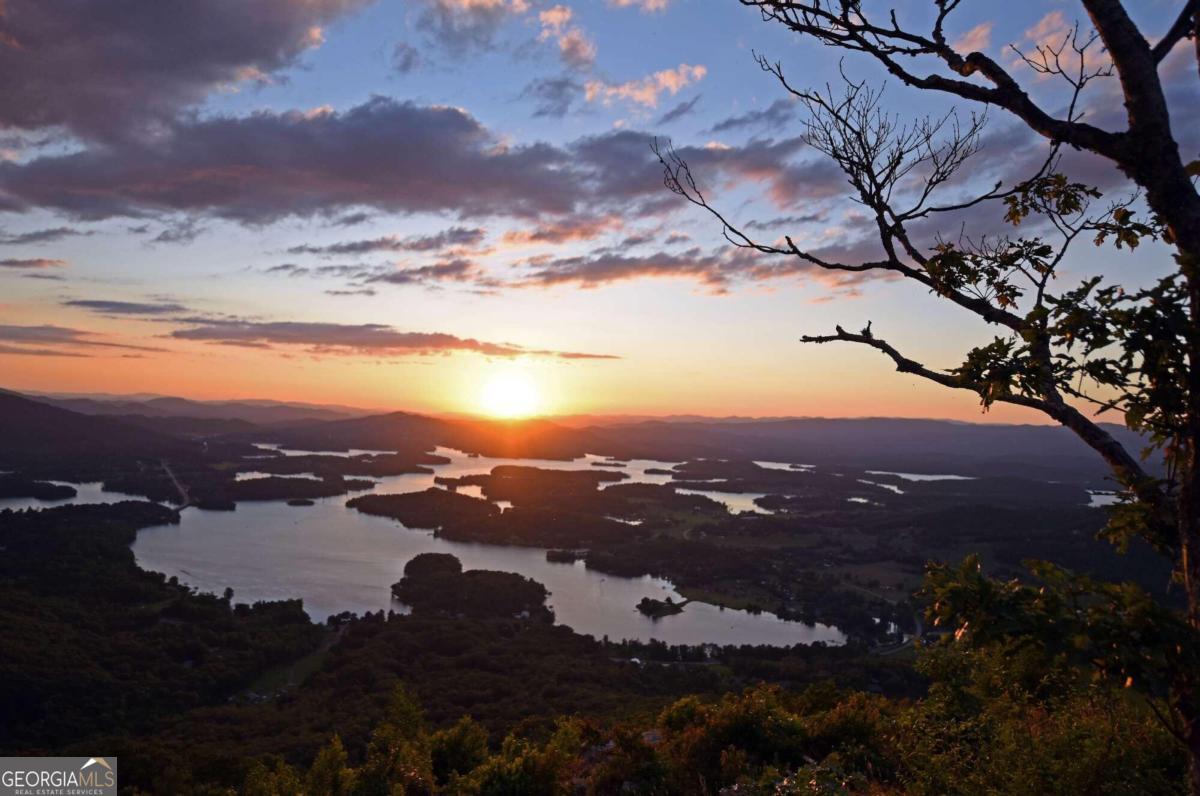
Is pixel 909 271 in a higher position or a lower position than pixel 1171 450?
higher

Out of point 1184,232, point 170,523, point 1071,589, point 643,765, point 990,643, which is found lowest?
point 170,523

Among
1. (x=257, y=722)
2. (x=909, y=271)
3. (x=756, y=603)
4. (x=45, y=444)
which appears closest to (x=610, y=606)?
(x=756, y=603)

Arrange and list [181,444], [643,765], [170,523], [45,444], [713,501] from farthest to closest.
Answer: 1. [181,444]
2. [45,444]
3. [713,501]
4. [170,523]
5. [643,765]

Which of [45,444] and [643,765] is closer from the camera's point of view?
[643,765]

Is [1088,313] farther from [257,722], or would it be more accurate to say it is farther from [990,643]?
[257,722]

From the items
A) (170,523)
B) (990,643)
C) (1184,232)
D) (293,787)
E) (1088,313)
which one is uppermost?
(1184,232)

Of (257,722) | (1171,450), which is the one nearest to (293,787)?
(1171,450)

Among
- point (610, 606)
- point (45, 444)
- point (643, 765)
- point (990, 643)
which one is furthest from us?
point (45, 444)

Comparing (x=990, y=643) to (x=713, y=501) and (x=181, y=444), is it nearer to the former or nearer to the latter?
(x=713, y=501)

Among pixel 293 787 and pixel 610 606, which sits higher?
pixel 293 787
